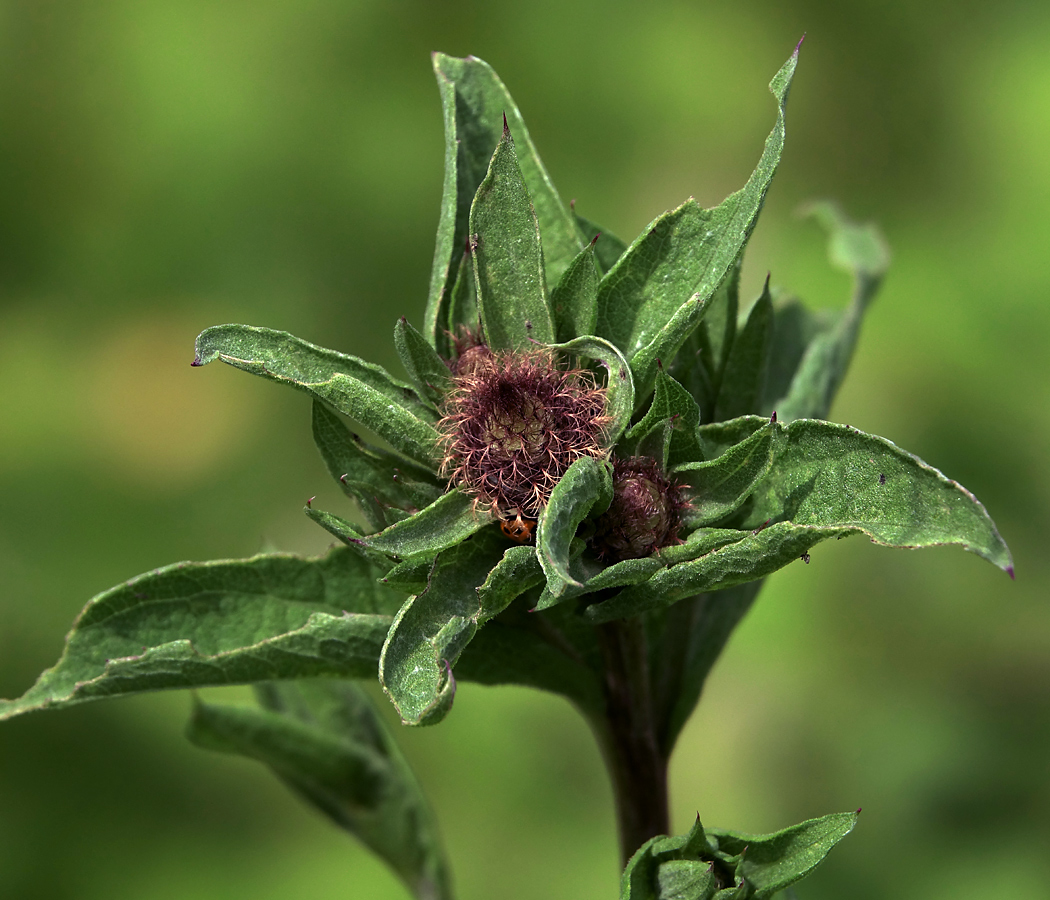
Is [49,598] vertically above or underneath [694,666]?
above

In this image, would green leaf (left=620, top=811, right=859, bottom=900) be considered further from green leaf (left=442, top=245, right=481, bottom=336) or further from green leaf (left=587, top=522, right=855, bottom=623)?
green leaf (left=442, top=245, right=481, bottom=336)

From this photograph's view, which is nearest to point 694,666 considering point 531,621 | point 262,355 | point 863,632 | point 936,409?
point 531,621

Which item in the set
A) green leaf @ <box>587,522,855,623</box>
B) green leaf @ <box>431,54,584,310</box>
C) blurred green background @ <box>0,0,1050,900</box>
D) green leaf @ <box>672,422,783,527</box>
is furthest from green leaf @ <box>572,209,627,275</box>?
blurred green background @ <box>0,0,1050,900</box>

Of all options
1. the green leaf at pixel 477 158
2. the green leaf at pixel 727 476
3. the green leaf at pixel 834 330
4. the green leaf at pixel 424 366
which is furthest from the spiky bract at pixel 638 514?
the green leaf at pixel 834 330

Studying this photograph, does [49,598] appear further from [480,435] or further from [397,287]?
[480,435]

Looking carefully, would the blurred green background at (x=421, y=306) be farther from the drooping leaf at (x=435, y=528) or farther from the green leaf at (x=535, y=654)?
the drooping leaf at (x=435, y=528)

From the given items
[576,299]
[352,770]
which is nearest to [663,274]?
[576,299]
